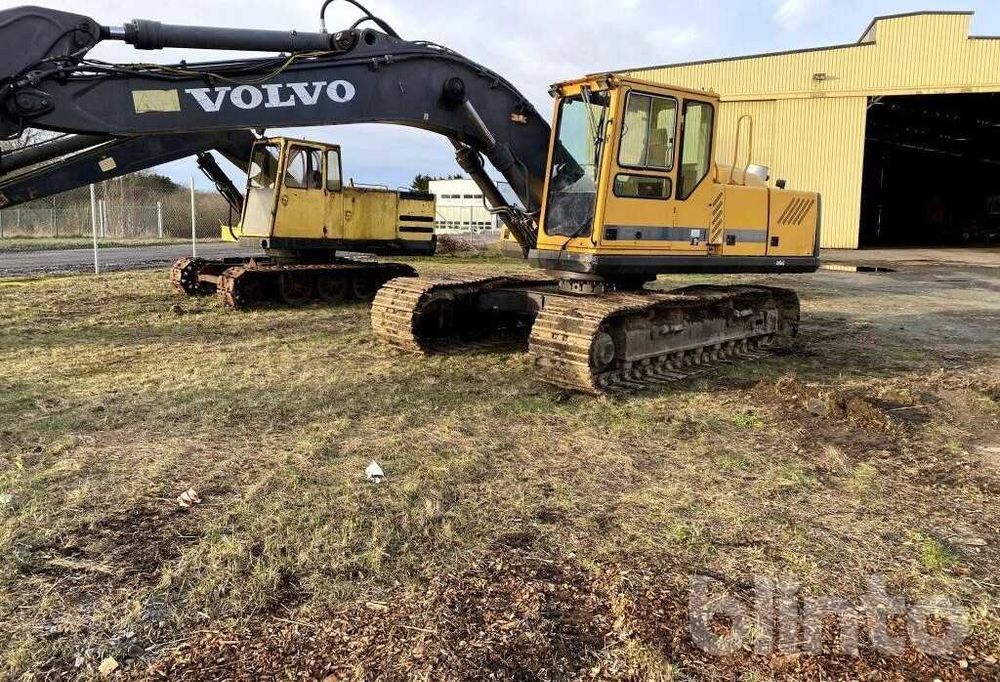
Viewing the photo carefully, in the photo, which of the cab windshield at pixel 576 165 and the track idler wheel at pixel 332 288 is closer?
the cab windshield at pixel 576 165

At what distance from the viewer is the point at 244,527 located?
3955mm

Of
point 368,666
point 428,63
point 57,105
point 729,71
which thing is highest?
point 729,71

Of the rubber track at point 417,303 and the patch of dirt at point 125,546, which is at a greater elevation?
the rubber track at point 417,303

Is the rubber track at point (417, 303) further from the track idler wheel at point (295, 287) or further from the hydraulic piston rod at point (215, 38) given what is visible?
the track idler wheel at point (295, 287)

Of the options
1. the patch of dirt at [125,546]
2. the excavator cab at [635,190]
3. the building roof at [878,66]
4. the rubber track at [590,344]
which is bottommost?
the patch of dirt at [125,546]

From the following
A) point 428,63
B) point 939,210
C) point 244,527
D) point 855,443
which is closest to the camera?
point 244,527

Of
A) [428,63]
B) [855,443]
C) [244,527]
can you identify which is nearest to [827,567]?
[855,443]

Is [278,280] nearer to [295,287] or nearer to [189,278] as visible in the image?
[295,287]

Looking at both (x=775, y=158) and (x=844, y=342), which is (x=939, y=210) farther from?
(x=844, y=342)

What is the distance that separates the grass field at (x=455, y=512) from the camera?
9.79 ft

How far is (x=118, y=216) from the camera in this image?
3772 cm

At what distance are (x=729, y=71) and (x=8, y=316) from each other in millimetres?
26872

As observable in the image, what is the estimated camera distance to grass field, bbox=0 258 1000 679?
2.98 m

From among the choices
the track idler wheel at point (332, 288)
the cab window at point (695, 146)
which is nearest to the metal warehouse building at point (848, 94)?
the track idler wheel at point (332, 288)
